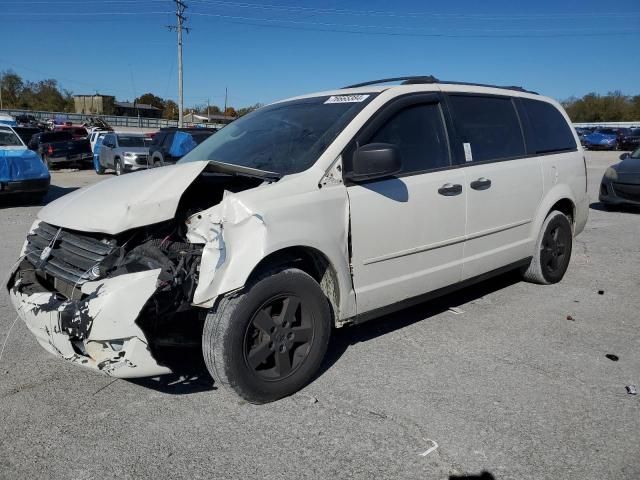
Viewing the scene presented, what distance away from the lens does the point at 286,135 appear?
386 cm

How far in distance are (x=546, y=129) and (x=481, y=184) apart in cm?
153

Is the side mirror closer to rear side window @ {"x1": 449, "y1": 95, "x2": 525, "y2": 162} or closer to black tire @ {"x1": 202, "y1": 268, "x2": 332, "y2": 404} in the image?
black tire @ {"x1": 202, "y1": 268, "x2": 332, "y2": 404}

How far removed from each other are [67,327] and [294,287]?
120 cm

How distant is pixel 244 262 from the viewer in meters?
2.87

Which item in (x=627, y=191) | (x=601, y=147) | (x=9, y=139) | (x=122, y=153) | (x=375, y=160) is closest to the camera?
(x=375, y=160)

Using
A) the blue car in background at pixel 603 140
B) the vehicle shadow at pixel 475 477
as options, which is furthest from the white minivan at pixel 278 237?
the blue car in background at pixel 603 140

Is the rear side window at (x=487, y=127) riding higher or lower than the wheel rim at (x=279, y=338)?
higher

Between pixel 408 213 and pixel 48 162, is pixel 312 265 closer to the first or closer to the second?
pixel 408 213


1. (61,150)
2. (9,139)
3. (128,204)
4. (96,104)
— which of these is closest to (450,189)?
(128,204)

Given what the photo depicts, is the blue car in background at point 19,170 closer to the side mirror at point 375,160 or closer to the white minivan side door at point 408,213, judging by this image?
the white minivan side door at point 408,213

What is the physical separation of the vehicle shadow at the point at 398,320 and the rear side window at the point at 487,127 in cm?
137

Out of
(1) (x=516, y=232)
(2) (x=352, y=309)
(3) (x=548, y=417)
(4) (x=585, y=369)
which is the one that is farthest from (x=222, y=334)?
(1) (x=516, y=232)

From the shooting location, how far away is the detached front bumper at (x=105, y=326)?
2691mm

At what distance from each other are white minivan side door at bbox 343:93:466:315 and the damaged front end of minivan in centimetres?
70
